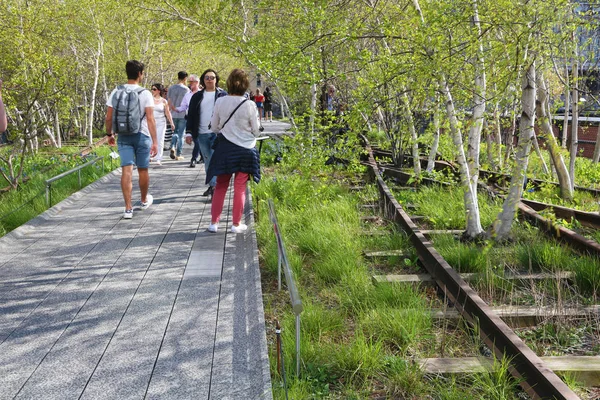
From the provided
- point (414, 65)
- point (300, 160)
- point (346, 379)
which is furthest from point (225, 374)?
point (300, 160)

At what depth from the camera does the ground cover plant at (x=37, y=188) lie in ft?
26.3

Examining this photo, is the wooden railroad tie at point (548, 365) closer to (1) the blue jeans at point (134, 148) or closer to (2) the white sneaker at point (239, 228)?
(2) the white sneaker at point (239, 228)

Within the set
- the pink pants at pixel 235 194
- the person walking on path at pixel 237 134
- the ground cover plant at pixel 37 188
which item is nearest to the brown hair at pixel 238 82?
the person walking on path at pixel 237 134

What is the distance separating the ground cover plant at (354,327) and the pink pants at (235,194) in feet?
1.20

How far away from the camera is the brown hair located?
6727 mm

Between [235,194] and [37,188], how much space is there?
17.1 ft

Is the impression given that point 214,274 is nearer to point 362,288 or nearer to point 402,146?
point 362,288

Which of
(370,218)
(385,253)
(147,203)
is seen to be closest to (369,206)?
(370,218)

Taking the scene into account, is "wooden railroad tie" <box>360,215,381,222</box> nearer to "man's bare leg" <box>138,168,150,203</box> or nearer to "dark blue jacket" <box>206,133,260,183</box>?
"dark blue jacket" <box>206,133,260,183</box>

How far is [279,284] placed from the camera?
523cm

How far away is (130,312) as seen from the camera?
4.61m

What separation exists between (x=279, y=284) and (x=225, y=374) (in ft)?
5.38

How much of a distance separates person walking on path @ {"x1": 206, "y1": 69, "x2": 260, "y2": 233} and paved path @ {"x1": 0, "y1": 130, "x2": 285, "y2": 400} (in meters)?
0.78

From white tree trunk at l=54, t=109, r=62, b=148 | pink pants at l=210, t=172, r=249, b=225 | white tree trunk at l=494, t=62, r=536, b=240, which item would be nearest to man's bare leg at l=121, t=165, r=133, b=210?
pink pants at l=210, t=172, r=249, b=225
